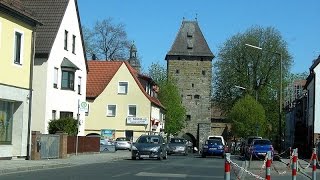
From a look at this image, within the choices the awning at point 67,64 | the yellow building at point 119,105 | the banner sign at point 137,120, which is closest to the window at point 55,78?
the awning at point 67,64

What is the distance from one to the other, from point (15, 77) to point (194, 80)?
78.1 metres

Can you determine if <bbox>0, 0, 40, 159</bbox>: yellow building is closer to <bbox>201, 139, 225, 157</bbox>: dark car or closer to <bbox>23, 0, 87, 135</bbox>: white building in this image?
<bbox>23, 0, 87, 135</bbox>: white building

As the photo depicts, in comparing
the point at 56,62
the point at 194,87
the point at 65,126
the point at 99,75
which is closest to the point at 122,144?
the point at 99,75

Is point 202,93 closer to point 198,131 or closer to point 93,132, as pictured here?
point 198,131

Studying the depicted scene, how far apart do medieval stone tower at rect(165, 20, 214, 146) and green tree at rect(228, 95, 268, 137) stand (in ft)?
83.4

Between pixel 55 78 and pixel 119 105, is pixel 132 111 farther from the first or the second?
pixel 55 78

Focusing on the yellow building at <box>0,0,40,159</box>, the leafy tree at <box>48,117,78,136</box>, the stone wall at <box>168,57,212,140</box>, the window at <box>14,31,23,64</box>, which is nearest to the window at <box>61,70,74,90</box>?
the leafy tree at <box>48,117,78,136</box>

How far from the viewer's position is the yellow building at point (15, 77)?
30.1 meters

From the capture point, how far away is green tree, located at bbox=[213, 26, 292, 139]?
8794 cm

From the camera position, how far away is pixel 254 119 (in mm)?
79750

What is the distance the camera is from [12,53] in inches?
1217

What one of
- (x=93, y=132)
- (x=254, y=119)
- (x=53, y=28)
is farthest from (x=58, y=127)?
(x=254, y=119)

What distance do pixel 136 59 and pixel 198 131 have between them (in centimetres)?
2268

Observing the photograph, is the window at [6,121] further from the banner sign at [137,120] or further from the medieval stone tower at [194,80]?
the medieval stone tower at [194,80]
